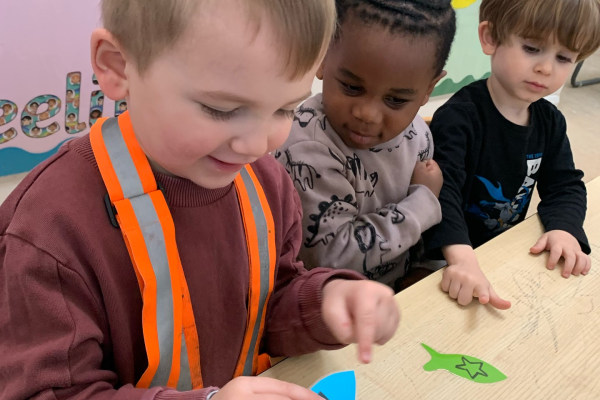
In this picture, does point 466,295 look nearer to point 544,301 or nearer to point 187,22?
point 544,301

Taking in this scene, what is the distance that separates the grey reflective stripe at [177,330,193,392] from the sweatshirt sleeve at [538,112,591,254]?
0.71 meters

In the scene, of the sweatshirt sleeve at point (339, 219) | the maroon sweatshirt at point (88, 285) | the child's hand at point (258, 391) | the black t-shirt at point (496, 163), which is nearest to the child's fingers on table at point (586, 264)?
the black t-shirt at point (496, 163)

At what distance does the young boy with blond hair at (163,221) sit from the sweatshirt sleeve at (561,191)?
567 mm

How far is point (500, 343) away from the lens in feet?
2.39

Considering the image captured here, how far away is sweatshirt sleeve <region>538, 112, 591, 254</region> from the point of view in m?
1.00

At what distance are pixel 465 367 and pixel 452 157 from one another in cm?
54

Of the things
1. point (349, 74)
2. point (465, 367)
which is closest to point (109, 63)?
point (349, 74)

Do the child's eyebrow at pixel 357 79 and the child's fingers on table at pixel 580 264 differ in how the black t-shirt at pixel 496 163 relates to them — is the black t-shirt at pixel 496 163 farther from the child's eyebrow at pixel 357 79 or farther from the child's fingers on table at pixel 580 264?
the child's eyebrow at pixel 357 79

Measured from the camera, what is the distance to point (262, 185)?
26.6 inches

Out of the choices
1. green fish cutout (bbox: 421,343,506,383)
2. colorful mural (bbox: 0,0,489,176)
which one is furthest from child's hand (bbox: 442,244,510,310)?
colorful mural (bbox: 0,0,489,176)

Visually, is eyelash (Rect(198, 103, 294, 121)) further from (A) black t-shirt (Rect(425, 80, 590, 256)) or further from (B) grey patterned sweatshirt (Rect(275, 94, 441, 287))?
(A) black t-shirt (Rect(425, 80, 590, 256))

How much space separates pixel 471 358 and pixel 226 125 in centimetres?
46

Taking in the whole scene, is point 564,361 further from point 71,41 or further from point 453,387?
point 71,41

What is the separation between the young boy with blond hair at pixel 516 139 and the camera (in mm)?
1002
